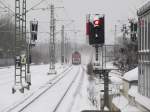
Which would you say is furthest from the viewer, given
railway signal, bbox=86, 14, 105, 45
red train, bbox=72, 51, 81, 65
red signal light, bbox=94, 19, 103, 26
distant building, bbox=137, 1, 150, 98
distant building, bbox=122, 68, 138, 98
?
red train, bbox=72, 51, 81, 65

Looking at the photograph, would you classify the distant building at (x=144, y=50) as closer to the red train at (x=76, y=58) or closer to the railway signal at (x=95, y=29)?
the railway signal at (x=95, y=29)

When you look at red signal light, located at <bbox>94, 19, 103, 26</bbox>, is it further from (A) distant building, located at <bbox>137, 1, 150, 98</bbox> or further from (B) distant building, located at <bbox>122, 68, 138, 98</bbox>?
(B) distant building, located at <bbox>122, 68, 138, 98</bbox>

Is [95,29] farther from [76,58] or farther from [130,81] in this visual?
[76,58]

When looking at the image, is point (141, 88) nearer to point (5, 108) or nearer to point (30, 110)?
point (30, 110)

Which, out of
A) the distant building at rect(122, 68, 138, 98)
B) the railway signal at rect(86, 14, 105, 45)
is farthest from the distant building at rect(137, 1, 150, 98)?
the railway signal at rect(86, 14, 105, 45)

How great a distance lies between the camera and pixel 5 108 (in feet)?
64.6

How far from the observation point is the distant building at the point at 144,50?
14.3 metres

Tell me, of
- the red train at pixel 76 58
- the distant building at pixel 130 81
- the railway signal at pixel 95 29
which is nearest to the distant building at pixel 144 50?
the distant building at pixel 130 81

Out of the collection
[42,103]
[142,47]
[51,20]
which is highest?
[51,20]

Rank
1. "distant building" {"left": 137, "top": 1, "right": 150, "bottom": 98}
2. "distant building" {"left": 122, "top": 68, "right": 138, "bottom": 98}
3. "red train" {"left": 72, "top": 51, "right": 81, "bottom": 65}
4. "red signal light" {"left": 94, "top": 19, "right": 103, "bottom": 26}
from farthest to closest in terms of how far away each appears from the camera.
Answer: "red train" {"left": 72, "top": 51, "right": 81, "bottom": 65} < "distant building" {"left": 122, "top": 68, "right": 138, "bottom": 98} < "distant building" {"left": 137, "top": 1, "right": 150, "bottom": 98} < "red signal light" {"left": 94, "top": 19, "right": 103, "bottom": 26}

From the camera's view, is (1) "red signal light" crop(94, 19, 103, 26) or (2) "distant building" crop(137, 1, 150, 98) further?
(2) "distant building" crop(137, 1, 150, 98)

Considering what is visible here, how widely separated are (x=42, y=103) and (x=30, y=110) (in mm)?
3205

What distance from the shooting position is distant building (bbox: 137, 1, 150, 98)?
564 inches

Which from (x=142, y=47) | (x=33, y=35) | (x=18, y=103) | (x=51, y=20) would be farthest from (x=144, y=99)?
(x=51, y=20)
